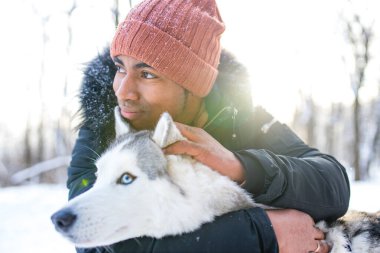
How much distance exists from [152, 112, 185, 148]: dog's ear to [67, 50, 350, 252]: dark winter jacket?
1.05 feet

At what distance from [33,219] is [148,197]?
645 cm

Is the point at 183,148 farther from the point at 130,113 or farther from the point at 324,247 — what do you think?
the point at 324,247

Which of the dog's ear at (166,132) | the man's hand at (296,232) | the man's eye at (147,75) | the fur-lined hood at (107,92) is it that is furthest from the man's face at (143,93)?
the man's hand at (296,232)

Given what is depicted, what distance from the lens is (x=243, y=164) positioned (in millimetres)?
1929

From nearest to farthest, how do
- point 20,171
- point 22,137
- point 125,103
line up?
point 125,103, point 20,171, point 22,137

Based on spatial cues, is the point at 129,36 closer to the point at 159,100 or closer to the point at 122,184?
the point at 159,100

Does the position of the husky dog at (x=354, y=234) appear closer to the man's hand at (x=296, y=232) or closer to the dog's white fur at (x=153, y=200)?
the man's hand at (x=296, y=232)

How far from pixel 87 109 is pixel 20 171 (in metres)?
14.2

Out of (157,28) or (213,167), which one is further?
(157,28)

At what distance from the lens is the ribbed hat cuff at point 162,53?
2.28m

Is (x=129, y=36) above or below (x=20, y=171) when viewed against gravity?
above

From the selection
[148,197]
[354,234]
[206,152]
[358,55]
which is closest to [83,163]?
[148,197]

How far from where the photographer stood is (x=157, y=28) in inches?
92.1

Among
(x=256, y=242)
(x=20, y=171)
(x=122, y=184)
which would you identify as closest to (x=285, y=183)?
(x=256, y=242)
